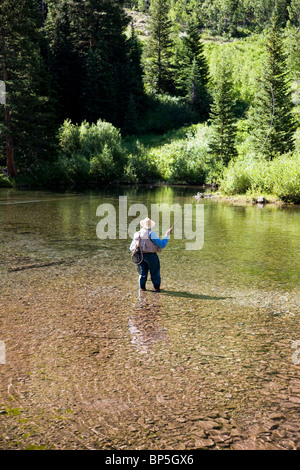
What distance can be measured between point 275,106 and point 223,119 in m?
6.63

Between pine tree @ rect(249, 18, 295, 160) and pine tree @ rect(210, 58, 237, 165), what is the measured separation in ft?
13.6

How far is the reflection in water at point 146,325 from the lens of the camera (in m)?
8.13

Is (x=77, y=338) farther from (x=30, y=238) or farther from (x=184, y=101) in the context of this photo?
(x=184, y=101)

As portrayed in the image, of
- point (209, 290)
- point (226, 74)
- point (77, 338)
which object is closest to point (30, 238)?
point (209, 290)

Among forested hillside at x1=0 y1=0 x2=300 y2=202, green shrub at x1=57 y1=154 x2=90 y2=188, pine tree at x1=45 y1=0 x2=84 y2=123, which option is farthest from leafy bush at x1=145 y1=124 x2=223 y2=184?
pine tree at x1=45 y1=0 x2=84 y2=123

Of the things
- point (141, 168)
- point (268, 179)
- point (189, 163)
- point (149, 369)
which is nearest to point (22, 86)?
point (141, 168)

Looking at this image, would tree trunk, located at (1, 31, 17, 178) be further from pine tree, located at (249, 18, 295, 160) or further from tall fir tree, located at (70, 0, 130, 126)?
tall fir tree, located at (70, 0, 130, 126)

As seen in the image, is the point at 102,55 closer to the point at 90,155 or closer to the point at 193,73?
the point at 193,73

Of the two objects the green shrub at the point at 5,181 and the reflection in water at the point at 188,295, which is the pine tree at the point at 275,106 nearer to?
the green shrub at the point at 5,181

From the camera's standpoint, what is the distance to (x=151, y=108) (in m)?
80.9

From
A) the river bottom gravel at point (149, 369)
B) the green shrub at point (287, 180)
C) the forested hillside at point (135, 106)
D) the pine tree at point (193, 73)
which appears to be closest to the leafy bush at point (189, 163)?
the forested hillside at point (135, 106)

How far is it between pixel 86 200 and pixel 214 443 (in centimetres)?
3050

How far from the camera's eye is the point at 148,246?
11180 millimetres

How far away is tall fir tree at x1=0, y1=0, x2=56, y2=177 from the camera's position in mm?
40531
